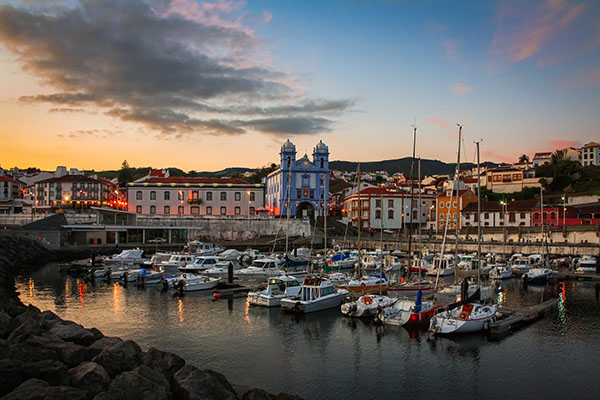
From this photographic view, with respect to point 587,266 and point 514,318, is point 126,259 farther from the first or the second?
point 587,266

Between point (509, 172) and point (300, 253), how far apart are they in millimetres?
69384

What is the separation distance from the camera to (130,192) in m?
91.9

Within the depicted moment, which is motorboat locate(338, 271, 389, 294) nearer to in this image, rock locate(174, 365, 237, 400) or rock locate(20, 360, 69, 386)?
rock locate(174, 365, 237, 400)

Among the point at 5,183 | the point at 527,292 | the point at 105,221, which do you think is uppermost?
the point at 5,183

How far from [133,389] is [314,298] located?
64.7 ft

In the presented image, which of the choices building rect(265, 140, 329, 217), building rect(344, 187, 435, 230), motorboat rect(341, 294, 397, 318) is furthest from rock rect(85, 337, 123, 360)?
building rect(344, 187, 435, 230)

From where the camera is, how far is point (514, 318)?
27141 millimetres

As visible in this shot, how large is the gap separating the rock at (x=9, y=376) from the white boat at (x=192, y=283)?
26504 millimetres

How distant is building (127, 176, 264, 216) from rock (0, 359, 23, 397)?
80035 mm

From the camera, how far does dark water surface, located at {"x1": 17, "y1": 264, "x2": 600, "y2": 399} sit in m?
18.2

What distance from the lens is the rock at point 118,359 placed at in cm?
1400

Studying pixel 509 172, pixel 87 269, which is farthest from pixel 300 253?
pixel 509 172

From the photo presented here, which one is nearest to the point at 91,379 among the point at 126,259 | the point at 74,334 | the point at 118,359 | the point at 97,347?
the point at 118,359

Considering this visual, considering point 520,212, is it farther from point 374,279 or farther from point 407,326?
point 407,326
